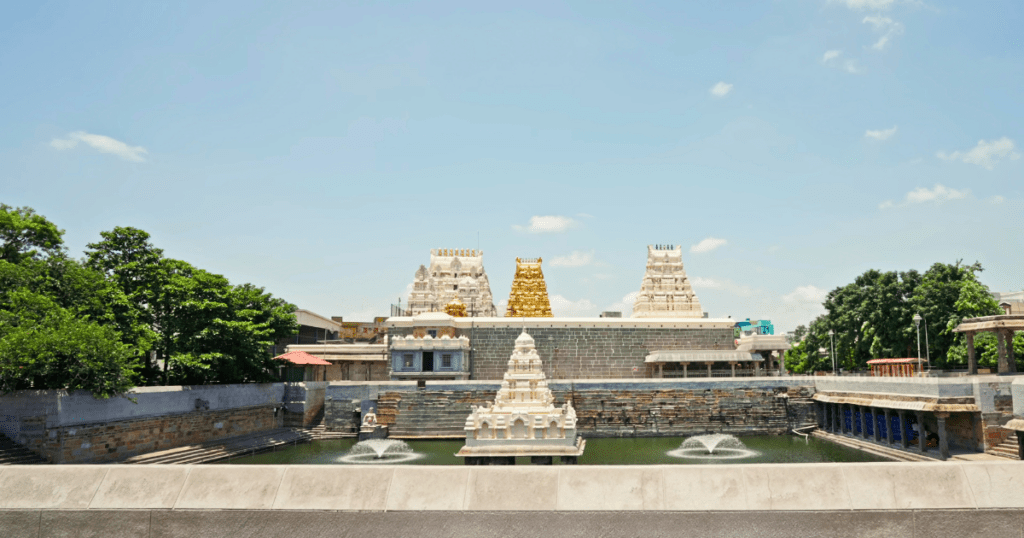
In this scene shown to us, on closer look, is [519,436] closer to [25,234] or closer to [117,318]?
[117,318]

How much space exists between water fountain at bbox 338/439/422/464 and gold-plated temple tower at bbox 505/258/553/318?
27.0 metres

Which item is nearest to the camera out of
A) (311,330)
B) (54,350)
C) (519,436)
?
(54,350)

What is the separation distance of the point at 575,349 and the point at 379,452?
776 inches

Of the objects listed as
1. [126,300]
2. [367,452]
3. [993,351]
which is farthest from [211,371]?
[993,351]

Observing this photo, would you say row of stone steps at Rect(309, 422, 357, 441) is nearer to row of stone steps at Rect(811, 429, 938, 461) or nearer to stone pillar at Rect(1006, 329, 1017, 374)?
row of stone steps at Rect(811, 429, 938, 461)

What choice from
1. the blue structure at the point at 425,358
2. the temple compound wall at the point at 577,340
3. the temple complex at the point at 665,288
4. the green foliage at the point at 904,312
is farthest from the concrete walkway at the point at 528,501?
the temple complex at the point at 665,288

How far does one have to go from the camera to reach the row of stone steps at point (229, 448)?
28.7 meters

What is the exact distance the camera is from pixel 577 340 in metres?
49.6

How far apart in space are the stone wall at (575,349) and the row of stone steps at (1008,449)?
995 inches

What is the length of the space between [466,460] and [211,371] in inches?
636

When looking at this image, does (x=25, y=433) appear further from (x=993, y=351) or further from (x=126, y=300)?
(x=993, y=351)

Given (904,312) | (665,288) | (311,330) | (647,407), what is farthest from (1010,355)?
(311,330)

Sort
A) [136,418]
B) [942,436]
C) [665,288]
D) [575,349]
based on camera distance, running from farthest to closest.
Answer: [665,288] → [575,349] → [136,418] → [942,436]

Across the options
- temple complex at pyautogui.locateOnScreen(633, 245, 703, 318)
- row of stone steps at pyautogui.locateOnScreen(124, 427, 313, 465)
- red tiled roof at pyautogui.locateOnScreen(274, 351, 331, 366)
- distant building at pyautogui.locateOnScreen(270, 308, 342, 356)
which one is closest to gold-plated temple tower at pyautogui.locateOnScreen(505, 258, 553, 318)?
temple complex at pyautogui.locateOnScreen(633, 245, 703, 318)
